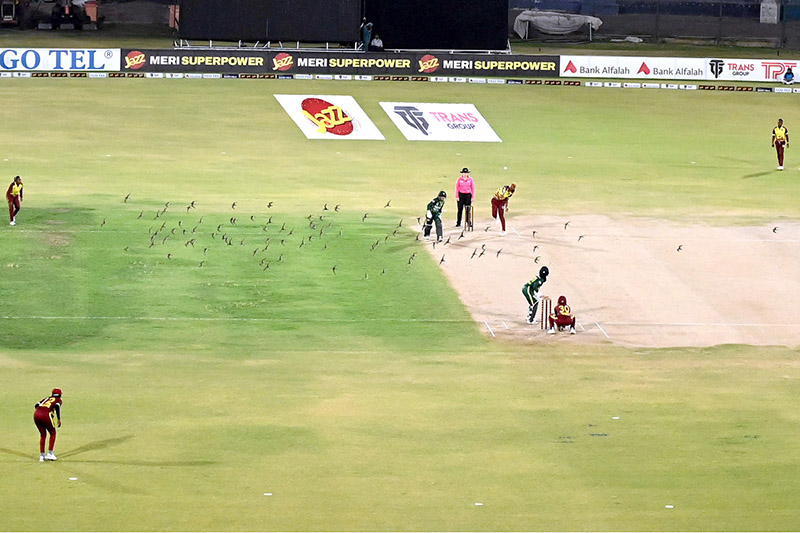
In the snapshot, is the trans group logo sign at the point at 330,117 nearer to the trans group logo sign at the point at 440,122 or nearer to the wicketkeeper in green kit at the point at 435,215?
the trans group logo sign at the point at 440,122

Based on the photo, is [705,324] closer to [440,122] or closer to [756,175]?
[756,175]

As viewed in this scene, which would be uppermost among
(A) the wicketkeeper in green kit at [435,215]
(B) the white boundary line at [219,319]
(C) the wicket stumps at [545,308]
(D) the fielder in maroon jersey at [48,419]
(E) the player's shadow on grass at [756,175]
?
(E) the player's shadow on grass at [756,175]

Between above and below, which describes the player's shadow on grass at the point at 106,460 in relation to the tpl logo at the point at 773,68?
below

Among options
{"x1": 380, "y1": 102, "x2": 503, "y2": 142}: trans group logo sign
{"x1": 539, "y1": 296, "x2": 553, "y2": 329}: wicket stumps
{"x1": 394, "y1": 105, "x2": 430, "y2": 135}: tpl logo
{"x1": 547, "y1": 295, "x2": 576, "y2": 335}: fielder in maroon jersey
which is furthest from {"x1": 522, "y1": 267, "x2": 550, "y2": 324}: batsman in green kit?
{"x1": 394, "y1": 105, "x2": 430, "y2": 135}: tpl logo

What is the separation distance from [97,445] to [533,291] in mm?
12487

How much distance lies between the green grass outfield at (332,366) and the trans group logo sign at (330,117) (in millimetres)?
1688

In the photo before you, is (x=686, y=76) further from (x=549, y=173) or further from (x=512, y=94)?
(x=549, y=173)

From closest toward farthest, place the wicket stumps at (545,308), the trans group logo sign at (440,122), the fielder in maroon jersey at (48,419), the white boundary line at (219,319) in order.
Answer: the fielder in maroon jersey at (48,419) < the white boundary line at (219,319) < the wicket stumps at (545,308) < the trans group logo sign at (440,122)

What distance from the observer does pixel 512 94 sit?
68.1m

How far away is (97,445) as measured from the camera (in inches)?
1006

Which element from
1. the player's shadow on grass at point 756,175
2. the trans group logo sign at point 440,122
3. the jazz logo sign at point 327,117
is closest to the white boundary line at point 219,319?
the player's shadow on grass at point 756,175

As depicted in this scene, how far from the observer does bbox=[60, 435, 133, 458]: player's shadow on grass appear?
25.0 m

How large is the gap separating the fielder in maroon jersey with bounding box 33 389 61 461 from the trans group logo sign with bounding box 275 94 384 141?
36551 mm

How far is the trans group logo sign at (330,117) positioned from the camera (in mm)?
60625
